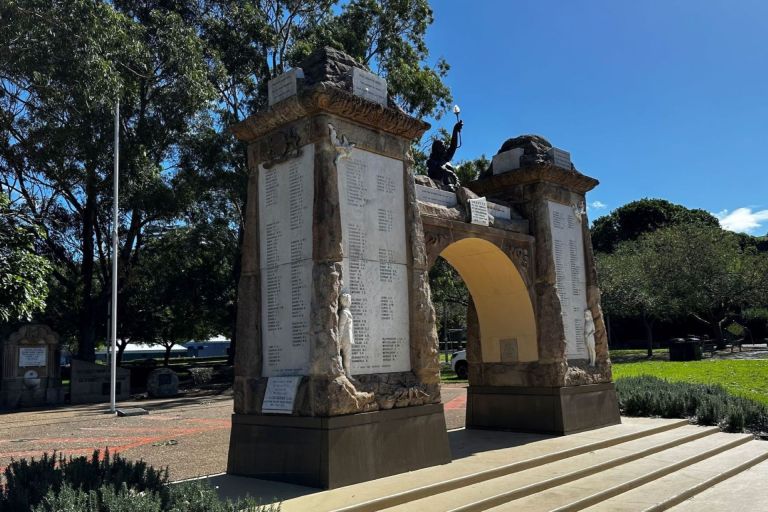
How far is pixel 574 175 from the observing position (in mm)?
12336

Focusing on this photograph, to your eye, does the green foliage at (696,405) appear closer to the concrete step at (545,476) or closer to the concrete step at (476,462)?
the concrete step at (476,462)

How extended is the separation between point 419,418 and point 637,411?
7231mm

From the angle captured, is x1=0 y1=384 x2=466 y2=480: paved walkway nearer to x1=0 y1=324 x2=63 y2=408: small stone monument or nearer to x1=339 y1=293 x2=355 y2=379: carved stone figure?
x1=339 y1=293 x2=355 y2=379: carved stone figure

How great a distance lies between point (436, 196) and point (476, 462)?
4048mm

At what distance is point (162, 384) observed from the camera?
2309cm

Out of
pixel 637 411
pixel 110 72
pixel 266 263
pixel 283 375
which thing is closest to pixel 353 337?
pixel 283 375

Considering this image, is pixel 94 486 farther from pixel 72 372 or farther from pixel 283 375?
pixel 72 372

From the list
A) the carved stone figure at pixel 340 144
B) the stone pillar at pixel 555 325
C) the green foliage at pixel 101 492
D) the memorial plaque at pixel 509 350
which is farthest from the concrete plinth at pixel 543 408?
the green foliage at pixel 101 492

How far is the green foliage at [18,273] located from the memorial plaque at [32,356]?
57.0ft

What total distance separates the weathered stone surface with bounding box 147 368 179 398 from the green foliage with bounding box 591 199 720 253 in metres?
38.4

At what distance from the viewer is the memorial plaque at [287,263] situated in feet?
25.1

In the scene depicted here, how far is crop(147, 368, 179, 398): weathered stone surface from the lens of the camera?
2302 centimetres

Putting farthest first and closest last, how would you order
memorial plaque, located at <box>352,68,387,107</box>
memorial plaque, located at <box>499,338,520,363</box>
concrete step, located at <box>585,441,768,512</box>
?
memorial plaque, located at <box>499,338,520,363</box> → memorial plaque, located at <box>352,68,387,107</box> → concrete step, located at <box>585,441,768,512</box>

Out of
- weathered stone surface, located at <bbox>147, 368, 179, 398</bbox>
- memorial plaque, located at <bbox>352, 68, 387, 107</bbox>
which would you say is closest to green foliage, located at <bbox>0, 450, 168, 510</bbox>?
memorial plaque, located at <bbox>352, 68, 387, 107</bbox>
